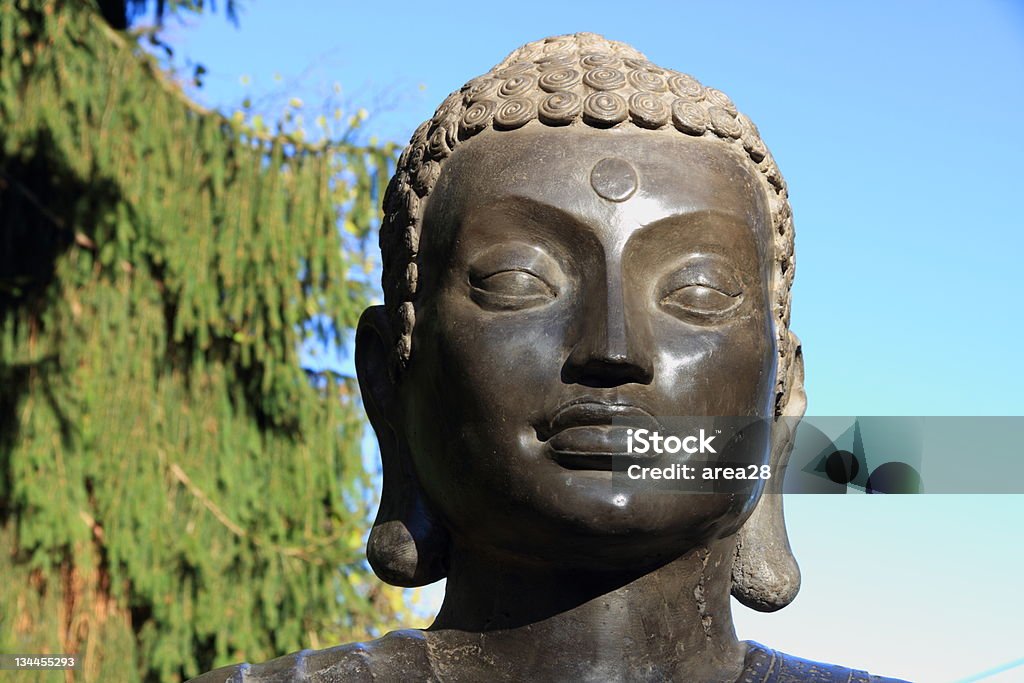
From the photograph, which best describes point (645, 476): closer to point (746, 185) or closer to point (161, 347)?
point (746, 185)

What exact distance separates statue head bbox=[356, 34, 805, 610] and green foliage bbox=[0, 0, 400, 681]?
5.27 metres

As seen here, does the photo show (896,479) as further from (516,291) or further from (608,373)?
(516,291)

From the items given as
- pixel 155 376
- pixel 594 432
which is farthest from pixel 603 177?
pixel 155 376

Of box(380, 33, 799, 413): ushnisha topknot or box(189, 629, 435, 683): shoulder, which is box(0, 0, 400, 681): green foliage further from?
box(189, 629, 435, 683): shoulder

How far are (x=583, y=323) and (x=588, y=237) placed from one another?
0.73 feet

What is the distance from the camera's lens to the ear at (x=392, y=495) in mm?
4004

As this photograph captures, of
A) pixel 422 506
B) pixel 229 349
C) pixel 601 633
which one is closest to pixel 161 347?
pixel 229 349

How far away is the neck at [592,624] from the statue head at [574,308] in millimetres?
75

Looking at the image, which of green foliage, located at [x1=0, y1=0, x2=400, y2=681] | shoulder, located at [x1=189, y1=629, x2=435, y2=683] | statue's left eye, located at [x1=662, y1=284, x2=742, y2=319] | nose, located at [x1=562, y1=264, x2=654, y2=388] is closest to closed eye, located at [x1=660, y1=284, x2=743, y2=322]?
statue's left eye, located at [x1=662, y1=284, x2=742, y2=319]

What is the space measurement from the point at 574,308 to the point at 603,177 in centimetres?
34

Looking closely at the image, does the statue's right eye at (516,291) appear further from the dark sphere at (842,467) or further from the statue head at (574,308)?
the dark sphere at (842,467)

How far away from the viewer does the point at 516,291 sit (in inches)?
141

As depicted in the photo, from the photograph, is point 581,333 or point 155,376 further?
point 155,376

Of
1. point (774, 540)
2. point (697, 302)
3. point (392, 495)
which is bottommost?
point (774, 540)
